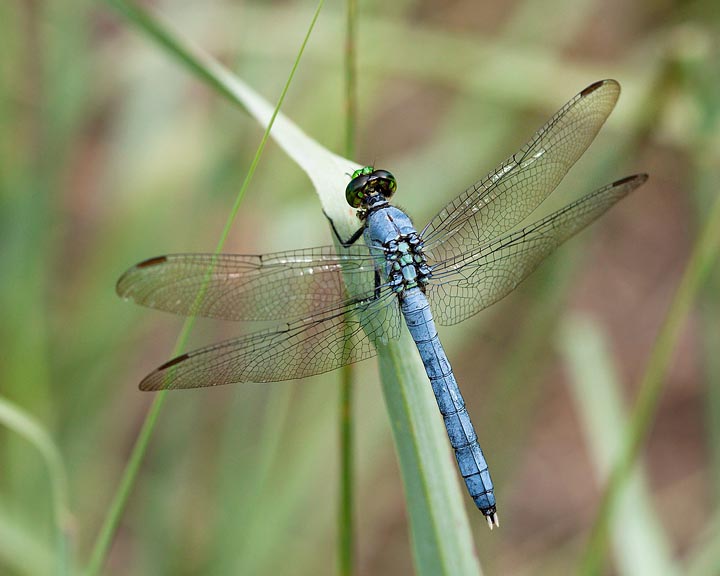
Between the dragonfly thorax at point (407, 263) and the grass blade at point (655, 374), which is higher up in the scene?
the dragonfly thorax at point (407, 263)

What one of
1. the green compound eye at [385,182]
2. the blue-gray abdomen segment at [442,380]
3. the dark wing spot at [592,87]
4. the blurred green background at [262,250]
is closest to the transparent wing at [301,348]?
the blue-gray abdomen segment at [442,380]

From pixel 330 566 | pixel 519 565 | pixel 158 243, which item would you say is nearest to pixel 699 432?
pixel 519 565

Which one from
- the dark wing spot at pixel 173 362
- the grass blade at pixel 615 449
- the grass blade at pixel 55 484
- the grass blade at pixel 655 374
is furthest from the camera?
the grass blade at pixel 615 449

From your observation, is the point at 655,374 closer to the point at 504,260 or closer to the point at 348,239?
the point at 504,260

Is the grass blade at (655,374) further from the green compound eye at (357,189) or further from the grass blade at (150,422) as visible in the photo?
the grass blade at (150,422)

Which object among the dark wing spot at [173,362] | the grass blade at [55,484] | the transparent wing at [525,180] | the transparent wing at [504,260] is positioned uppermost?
the transparent wing at [525,180]

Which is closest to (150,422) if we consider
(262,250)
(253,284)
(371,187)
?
Answer: (253,284)

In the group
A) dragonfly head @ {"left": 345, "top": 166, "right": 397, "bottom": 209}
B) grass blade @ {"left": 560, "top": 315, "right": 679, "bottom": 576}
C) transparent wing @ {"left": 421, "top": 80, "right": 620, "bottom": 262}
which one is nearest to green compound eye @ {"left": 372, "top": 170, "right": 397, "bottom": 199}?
dragonfly head @ {"left": 345, "top": 166, "right": 397, "bottom": 209}

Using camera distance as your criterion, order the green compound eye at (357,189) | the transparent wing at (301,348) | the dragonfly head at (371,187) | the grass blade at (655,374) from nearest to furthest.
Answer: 1. the transparent wing at (301,348)
2. the grass blade at (655,374)
3. the green compound eye at (357,189)
4. the dragonfly head at (371,187)

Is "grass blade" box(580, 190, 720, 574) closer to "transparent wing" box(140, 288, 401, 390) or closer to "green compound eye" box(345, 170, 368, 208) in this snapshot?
"transparent wing" box(140, 288, 401, 390)
